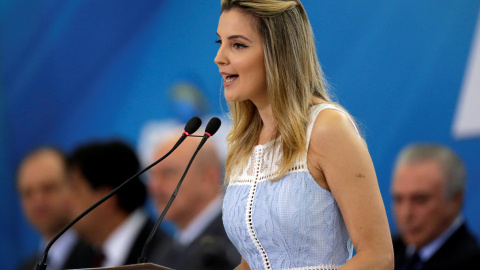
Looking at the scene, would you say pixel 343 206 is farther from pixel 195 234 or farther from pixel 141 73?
pixel 141 73

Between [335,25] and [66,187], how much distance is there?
2.25m

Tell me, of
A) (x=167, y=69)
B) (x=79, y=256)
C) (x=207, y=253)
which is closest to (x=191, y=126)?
(x=207, y=253)

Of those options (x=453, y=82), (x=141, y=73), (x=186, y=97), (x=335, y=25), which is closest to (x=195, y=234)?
(x=186, y=97)

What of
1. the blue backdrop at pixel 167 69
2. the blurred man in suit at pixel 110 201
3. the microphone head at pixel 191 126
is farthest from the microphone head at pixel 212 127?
the blurred man in suit at pixel 110 201

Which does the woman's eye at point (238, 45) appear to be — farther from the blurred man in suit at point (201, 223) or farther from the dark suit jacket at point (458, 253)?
the blurred man in suit at point (201, 223)

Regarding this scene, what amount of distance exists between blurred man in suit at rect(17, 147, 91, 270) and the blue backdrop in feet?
0.28

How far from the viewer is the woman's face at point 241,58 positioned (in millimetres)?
1954

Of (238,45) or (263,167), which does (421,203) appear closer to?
(263,167)

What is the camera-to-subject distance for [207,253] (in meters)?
3.69

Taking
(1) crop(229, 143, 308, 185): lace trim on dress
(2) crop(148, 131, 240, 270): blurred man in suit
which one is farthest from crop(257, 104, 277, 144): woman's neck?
(2) crop(148, 131, 240, 270): blurred man in suit

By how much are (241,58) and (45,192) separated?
3.05m

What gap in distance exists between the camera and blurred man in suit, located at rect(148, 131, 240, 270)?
3.67m

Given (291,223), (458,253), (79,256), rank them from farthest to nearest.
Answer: (79,256) < (458,253) < (291,223)

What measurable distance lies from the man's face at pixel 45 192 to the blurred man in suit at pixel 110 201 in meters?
0.14
